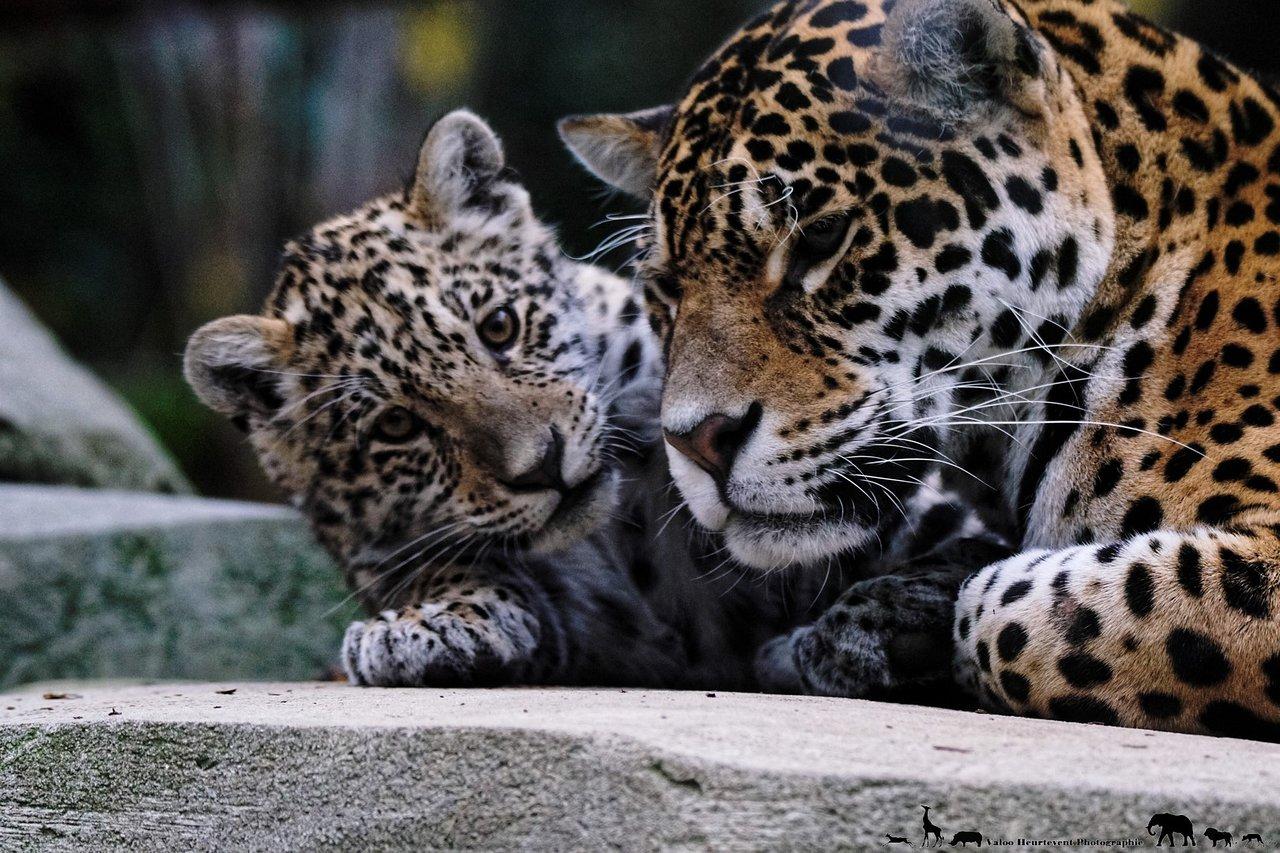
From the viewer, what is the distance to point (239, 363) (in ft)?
19.5

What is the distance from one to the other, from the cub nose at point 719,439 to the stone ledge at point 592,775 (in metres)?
0.72

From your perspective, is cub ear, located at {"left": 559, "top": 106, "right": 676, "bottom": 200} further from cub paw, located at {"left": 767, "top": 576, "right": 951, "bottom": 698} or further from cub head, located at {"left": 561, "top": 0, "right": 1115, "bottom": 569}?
cub paw, located at {"left": 767, "top": 576, "right": 951, "bottom": 698}

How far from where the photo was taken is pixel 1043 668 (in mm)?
4188

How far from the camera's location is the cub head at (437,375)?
5.41 metres

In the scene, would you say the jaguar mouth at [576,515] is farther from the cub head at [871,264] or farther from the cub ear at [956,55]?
the cub ear at [956,55]

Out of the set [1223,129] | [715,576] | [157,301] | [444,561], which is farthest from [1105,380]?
[157,301]

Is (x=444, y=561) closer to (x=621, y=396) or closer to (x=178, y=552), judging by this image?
(x=621, y=396)

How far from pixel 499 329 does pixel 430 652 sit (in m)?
1.38

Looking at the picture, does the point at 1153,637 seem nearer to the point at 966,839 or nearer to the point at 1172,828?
the point at 1172,828

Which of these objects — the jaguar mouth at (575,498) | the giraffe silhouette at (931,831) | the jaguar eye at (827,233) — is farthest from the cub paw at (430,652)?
the giraffe silhouette at (931,831)

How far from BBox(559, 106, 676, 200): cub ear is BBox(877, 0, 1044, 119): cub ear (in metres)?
1.17

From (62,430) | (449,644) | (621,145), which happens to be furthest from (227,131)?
(449,644)

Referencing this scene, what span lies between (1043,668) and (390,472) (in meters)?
2.66

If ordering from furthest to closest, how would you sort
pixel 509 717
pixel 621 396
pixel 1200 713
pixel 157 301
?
pixel 157 301, pixel 621 396, pixel 1200 713, pixel 509 717
